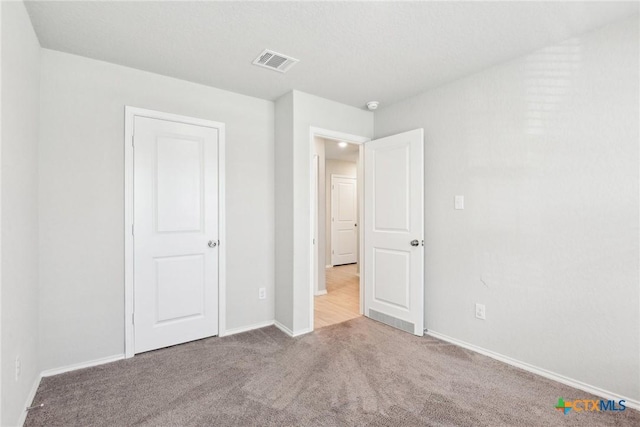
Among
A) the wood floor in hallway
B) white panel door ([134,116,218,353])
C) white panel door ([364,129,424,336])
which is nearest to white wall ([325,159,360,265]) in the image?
the wood floor in hallway

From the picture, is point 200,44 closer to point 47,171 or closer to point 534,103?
point 47,171

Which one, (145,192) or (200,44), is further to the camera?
(145,192)

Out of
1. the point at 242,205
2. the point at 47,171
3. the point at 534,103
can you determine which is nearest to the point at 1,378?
the point at 47,171

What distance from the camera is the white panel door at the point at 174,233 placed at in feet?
8.50

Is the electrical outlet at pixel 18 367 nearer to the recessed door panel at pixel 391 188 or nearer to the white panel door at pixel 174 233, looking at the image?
the white panel door at pixel 174 233

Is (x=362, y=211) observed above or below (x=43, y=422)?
above

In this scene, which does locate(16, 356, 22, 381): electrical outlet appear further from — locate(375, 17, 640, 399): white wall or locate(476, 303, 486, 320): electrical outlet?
locate(476, 303, 486, 320): electrical outlet

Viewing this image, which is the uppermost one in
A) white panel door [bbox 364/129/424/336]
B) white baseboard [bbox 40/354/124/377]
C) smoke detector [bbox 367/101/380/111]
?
smoke detector [bbox 367/101/380/111]

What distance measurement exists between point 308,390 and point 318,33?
2434mm

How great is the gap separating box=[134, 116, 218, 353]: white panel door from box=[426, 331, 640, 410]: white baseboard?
234 cm

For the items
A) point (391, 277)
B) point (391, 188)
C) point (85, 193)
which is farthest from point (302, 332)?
point (85, 193)

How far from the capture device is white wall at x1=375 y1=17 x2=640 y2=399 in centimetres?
191

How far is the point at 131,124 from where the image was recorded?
8.30 feet

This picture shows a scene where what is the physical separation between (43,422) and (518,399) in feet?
9.50
